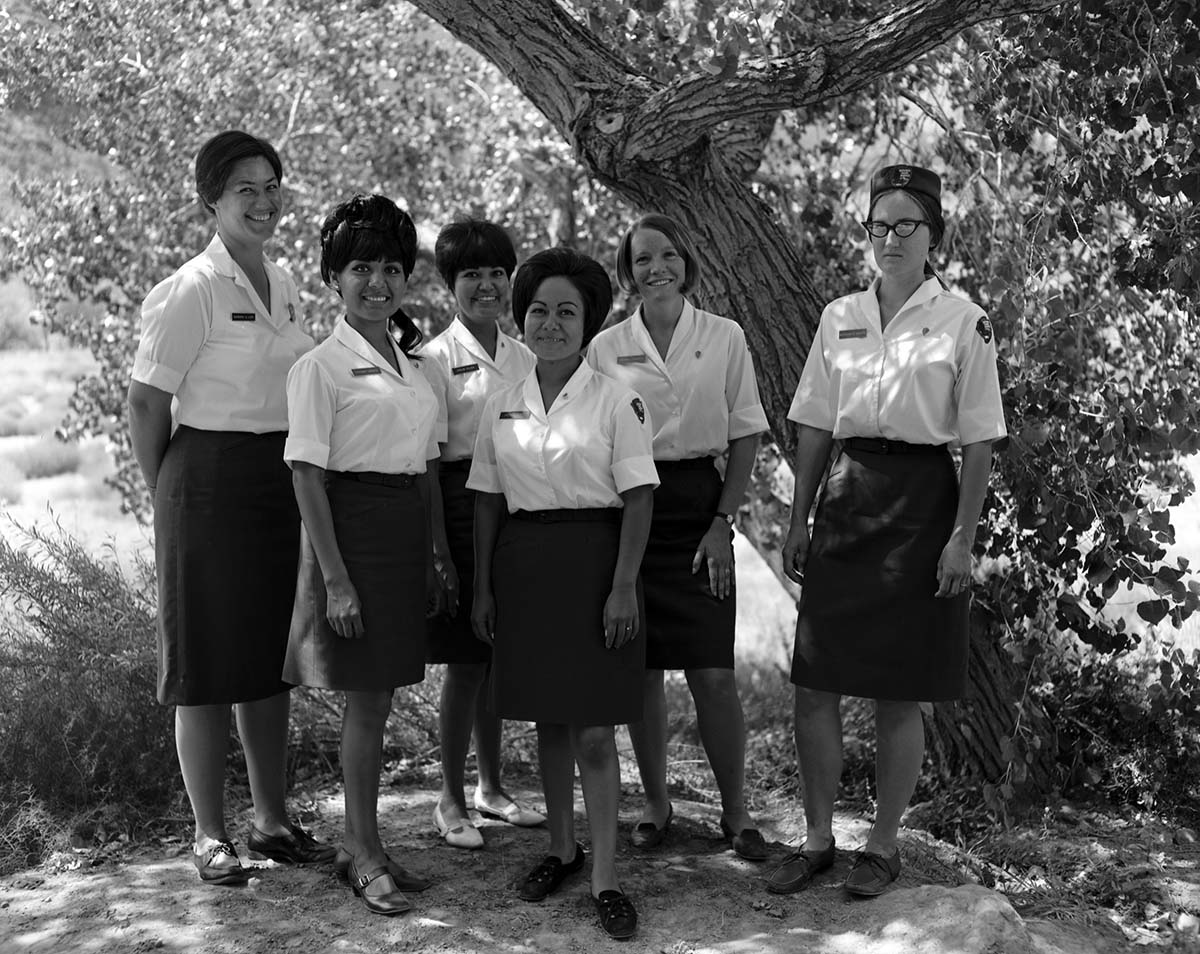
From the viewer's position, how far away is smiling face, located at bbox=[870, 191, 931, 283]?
362cm

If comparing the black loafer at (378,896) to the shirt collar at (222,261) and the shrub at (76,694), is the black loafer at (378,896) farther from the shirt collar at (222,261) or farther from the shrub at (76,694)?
the shirt collar at (222,261)

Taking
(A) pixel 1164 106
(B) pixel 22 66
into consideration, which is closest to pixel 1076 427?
(A) pixel 1164 106

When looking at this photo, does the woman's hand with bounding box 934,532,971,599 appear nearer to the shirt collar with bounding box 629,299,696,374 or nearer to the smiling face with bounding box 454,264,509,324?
the shirt collar with bounding box 629,299,696,374

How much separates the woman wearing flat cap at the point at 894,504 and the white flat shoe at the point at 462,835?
0.97m

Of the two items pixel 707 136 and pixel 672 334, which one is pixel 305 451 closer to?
pixel 672 334

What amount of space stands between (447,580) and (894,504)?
132 cm

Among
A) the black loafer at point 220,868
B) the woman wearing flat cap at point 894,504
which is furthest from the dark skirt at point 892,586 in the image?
the black loafer at point 220,868

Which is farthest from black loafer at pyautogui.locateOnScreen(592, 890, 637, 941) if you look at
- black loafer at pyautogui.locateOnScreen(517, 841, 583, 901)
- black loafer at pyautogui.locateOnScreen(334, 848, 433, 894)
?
black loafer at pyautogui.locateOnScreen(334, 848, 433, 894)

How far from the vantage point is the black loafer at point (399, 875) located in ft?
12.4

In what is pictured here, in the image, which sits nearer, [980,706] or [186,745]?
[186,745]

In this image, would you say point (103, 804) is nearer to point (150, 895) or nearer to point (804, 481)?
point (150, 895)

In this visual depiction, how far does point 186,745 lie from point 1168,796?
3279 mm

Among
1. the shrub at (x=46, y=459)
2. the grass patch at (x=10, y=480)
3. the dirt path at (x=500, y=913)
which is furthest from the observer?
the shrub at (x=46, y=459)

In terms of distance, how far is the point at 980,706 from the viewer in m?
4.73
